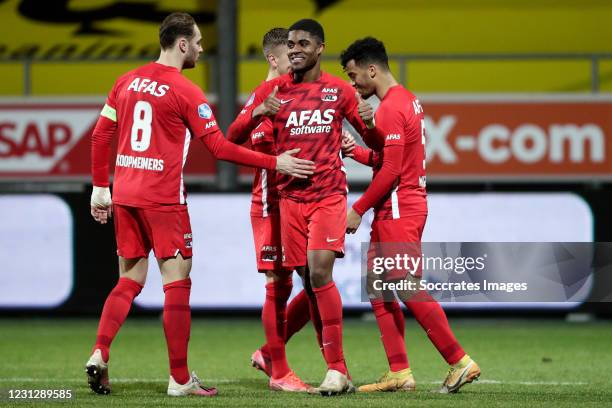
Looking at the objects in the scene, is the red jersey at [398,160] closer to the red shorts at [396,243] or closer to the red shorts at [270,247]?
the red shorts at [396,243]

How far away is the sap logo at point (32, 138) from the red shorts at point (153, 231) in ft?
27.0

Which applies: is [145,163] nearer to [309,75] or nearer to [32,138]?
[309,75]

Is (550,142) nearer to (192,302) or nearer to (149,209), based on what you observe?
(192,302)

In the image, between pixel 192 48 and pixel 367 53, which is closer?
pixel 192 48

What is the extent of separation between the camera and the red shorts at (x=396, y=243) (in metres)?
6.49

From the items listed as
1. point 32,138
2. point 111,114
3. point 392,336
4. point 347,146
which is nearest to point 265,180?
point 347,146

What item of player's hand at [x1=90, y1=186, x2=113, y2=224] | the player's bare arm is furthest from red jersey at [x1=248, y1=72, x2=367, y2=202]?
player's hand at [x1=90, y1=186, x2=113, y2=224]

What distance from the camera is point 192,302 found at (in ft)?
35.9

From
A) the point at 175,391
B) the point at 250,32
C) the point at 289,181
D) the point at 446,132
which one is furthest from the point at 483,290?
the point at 250,32

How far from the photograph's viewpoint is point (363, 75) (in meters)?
6.55

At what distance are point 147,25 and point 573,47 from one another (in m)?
5.43

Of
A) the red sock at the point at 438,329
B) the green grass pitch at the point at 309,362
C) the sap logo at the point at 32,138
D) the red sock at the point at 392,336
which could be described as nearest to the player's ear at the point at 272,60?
the red sock at the point at 392,336

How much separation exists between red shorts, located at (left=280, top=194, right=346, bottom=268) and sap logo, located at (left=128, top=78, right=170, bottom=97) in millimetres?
857

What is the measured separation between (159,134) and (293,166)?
0.72 meters
